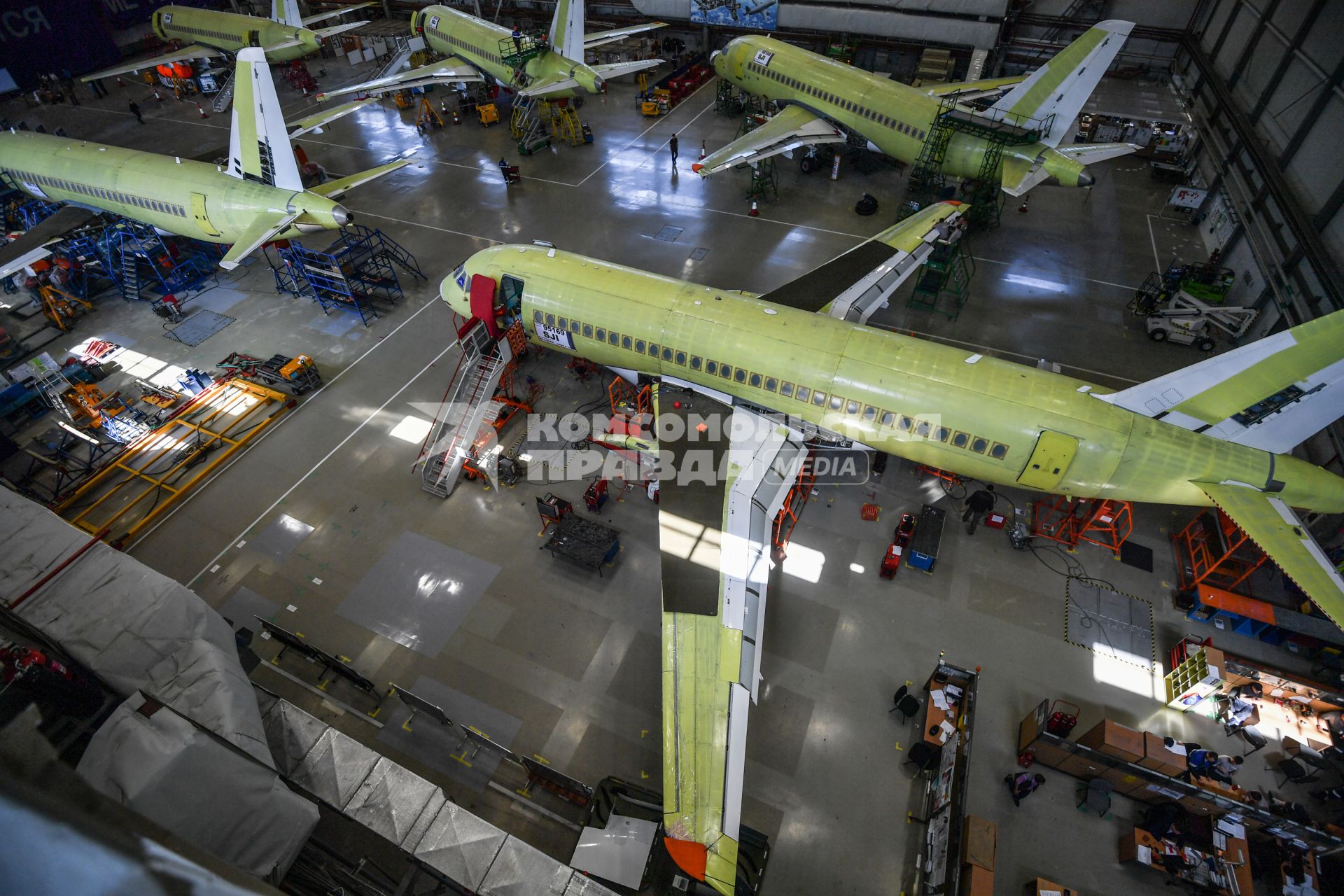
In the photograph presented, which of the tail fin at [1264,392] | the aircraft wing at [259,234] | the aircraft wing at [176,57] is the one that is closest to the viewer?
the tail fin at [1264,392]

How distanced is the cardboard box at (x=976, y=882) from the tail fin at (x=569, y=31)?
4328 centimetres

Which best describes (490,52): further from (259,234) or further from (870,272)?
(870,272)

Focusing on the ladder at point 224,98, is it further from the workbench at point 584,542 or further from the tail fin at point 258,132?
the workbench at point 584,542

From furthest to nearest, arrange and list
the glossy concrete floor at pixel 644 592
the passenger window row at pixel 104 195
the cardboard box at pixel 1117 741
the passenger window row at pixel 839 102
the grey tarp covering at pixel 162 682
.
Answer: the passenger window row at pixel 839 102 → the passenger window row at pixel 104 195 → the glossy concrete floor at pixel 644 592 → the cardboard box at pixel 1117 741 → the grey tarp covering at pixel 162 682

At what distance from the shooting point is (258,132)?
23.9 meters

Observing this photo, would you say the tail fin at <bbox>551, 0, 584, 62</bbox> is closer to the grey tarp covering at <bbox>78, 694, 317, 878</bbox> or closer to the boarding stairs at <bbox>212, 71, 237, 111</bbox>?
the boarding stairs at <bbox>212, 71, 237, 111</bbox>

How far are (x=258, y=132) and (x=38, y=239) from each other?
12.2 metres

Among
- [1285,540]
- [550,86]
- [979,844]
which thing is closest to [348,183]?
[550,86]

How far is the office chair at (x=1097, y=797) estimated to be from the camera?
43.2ft

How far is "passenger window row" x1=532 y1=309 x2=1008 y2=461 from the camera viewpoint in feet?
52.6

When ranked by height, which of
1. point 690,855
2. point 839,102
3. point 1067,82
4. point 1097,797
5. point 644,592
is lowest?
point 644,592

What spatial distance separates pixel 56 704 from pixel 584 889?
7173 millimetres

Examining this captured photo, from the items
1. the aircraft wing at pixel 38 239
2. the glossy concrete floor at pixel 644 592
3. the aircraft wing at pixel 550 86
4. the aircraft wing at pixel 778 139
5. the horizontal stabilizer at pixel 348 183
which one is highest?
the aircraft wing at pixel 550 86

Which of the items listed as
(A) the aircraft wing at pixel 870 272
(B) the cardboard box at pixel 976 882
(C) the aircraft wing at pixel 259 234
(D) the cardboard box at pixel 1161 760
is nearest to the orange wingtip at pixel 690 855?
(B) the cardboard box at pixel 976 882
